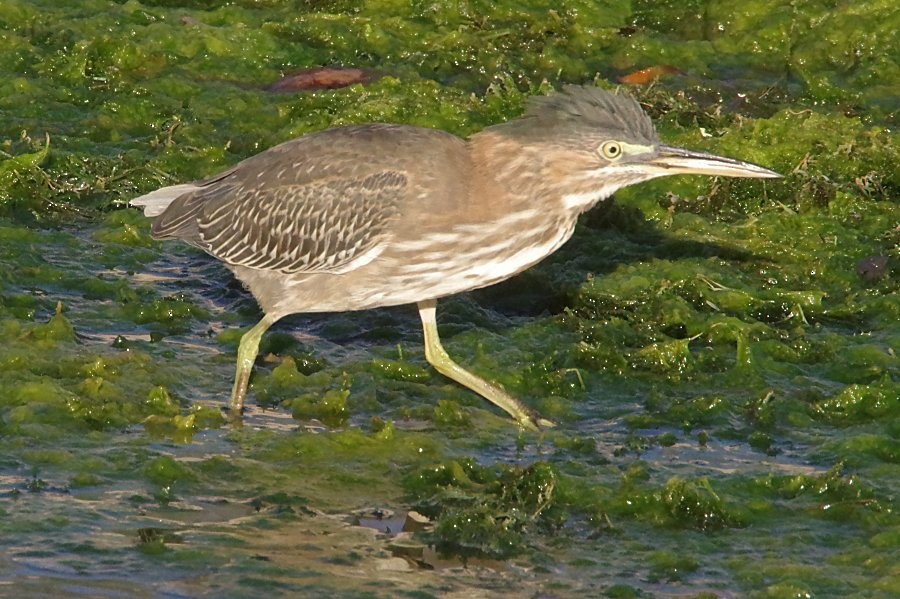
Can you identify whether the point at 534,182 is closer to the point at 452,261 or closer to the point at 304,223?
the point at 452,261

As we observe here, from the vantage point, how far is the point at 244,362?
7.48m

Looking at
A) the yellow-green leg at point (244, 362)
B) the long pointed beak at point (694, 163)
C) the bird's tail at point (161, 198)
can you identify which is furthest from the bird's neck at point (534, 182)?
the bird's tail at point (161, 198)

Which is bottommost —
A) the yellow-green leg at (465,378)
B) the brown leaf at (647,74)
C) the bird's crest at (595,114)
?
the yellow-green leg at (465,378)

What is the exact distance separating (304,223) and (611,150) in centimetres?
161

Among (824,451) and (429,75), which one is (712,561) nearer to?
(824,451)

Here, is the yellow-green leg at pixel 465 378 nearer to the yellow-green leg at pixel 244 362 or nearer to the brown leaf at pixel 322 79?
the yellow-green leg at pixel 244 362

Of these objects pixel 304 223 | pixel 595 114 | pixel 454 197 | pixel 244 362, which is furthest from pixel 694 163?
pixel 244 362

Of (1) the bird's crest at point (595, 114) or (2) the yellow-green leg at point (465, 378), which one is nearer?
(1) the bird's crest at point (595, 114)

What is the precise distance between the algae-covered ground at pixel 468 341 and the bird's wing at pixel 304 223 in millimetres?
563

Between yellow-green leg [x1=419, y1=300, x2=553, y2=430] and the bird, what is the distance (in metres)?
0.01

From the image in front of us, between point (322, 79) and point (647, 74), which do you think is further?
point (647, 74)

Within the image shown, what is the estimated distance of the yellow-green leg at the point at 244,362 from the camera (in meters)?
7.34

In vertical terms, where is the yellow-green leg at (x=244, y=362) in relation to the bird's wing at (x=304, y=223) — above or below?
below

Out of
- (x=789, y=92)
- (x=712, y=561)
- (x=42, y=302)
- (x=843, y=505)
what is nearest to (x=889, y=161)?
(x=789, y=92)
